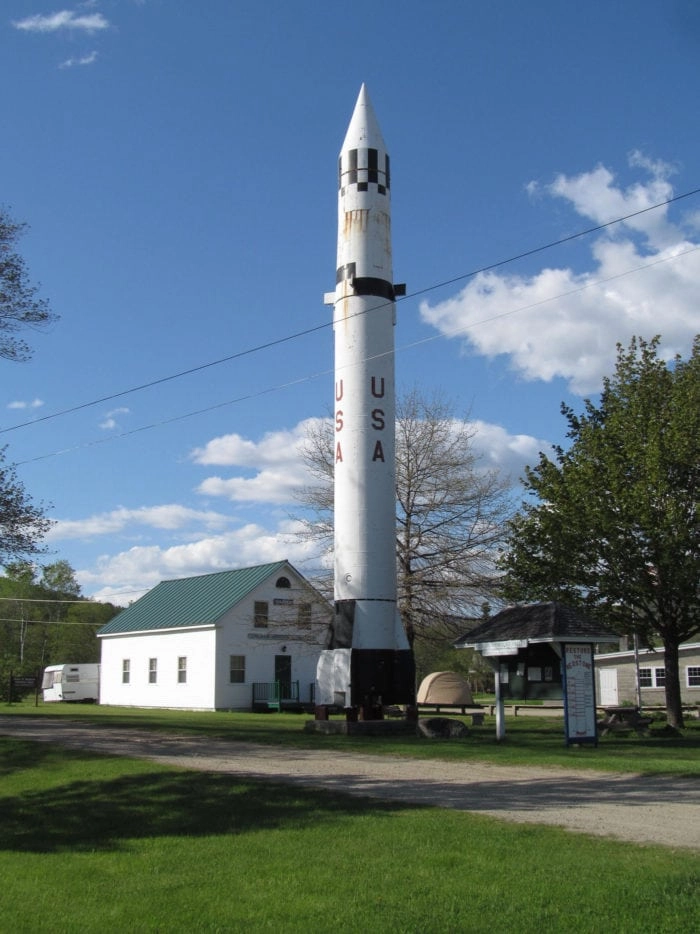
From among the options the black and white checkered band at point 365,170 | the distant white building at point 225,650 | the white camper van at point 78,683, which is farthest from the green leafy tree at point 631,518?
the white camper van at point 78,683

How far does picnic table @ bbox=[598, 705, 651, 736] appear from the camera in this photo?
23.3 meters

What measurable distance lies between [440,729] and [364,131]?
14.7 metres

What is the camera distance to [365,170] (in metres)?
24.2

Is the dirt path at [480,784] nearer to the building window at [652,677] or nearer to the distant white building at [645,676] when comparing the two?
the distant white building at [645,676]

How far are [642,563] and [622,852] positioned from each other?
52.4 feet

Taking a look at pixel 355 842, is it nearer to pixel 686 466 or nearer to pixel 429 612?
pixel 686 466

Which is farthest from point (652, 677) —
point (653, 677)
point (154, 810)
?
point (154, 810)

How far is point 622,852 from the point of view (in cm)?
841

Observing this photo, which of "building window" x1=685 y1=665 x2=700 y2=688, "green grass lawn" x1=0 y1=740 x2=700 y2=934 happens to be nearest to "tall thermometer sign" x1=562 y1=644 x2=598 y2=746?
"green grass lawn" x1=0 y1=740 x2=700 y2=934

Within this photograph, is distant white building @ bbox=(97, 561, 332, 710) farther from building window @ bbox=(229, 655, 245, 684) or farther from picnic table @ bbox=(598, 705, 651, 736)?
picnic table @ bbox=(598, 705, 651, 736)

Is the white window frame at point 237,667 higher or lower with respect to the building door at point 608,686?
higher

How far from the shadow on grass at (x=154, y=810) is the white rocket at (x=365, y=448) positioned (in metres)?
8.84

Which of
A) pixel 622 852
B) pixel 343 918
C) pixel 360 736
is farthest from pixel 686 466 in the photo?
pixel 343 918

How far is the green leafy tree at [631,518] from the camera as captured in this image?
23.3 m
